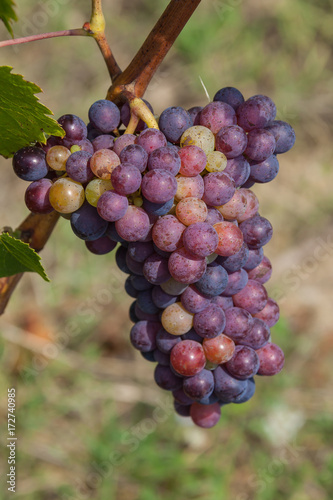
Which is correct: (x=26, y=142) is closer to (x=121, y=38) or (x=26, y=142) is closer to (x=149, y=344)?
(x=149, y=344)

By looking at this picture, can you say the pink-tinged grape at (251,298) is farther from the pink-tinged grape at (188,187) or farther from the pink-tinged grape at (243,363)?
the pink-tinged grape at (188,187)

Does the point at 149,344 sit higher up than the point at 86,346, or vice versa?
the point at 149,344

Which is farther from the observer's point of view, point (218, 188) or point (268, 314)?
point (268, 314)

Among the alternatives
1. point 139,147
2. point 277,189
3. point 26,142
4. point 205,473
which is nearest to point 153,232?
point 139,147

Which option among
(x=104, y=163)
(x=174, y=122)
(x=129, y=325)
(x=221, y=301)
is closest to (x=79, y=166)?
(x=104, y=163)

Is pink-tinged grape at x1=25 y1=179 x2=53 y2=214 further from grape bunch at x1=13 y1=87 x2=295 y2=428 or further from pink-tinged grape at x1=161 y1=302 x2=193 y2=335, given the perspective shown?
pink-tinged grape at x1=161 y1=302 x2=193 y2=335

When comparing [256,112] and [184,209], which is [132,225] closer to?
[184,209]

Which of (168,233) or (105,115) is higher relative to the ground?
(105,115)
